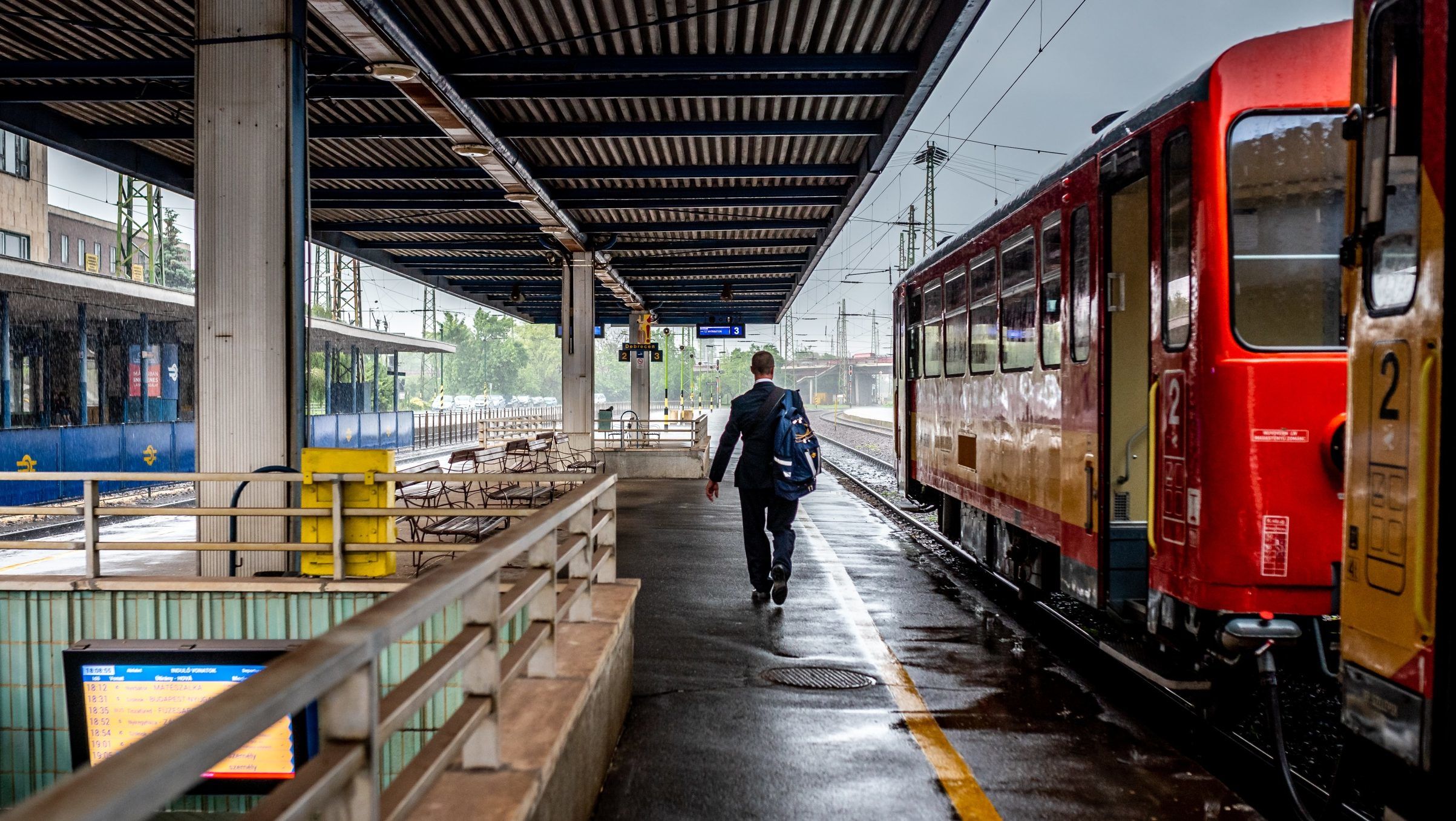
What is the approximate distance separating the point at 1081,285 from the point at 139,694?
22.1 feet

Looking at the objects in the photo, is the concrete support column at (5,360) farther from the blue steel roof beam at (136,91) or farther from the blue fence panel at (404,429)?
the blue fence panel at (404,429)

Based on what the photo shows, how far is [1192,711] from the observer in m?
5.91

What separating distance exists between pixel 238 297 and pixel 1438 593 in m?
8.17

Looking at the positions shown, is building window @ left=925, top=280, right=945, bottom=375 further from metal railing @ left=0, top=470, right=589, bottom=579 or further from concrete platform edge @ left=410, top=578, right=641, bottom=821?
concrete platform edge @ left=410, top=578, right=641, bottom=821

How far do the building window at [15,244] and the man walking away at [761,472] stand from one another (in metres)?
37.0

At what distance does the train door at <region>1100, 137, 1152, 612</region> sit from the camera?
608 centimetres

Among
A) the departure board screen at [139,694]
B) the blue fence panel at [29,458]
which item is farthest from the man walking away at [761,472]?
the blue fence panel at [29,458]

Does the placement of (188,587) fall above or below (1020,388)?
below

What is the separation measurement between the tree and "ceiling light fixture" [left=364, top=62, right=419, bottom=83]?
7570 cm

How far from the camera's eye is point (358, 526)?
7.82 m

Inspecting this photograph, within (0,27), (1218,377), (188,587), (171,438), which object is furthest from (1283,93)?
(171,438)

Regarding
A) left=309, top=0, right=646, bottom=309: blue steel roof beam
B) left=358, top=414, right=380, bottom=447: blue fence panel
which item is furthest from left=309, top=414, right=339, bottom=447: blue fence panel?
left=309, top=0, right=646, bottom=309: blue steel roof beam

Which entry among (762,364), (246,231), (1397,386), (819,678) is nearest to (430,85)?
(246,231)

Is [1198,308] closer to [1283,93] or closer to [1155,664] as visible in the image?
[1283,93]
